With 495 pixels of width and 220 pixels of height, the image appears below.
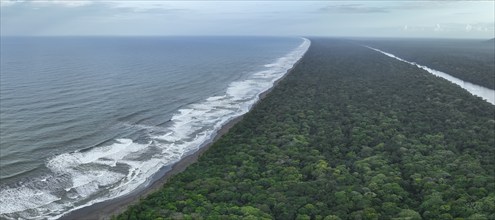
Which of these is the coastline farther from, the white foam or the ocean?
the white foam

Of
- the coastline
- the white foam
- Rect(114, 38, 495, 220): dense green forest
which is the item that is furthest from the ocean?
Rect(114, 38, 495, 220): dense green forest

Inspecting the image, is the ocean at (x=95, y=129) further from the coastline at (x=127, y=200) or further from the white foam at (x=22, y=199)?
the coastline at (x=127, y=200)

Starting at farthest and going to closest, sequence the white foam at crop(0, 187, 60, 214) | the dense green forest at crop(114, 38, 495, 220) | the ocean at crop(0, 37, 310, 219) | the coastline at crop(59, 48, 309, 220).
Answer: the ocean at crop(0, 37, 310, 219) < the white foam at crop(0, 187, 60, 214) < the coastline at crop(59, 48, 309, 220) < the dense green forest at crop(114, 38, 495, 220)

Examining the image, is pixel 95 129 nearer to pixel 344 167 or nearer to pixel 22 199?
pixel 22 199

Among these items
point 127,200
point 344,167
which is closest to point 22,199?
point 127,200

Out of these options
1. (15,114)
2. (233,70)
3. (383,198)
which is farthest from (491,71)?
(15,114)

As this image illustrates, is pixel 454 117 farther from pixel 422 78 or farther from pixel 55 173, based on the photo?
pixel 55 173

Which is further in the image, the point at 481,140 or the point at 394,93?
the point at 394,93

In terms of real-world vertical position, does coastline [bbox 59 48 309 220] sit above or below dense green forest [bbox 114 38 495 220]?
below
